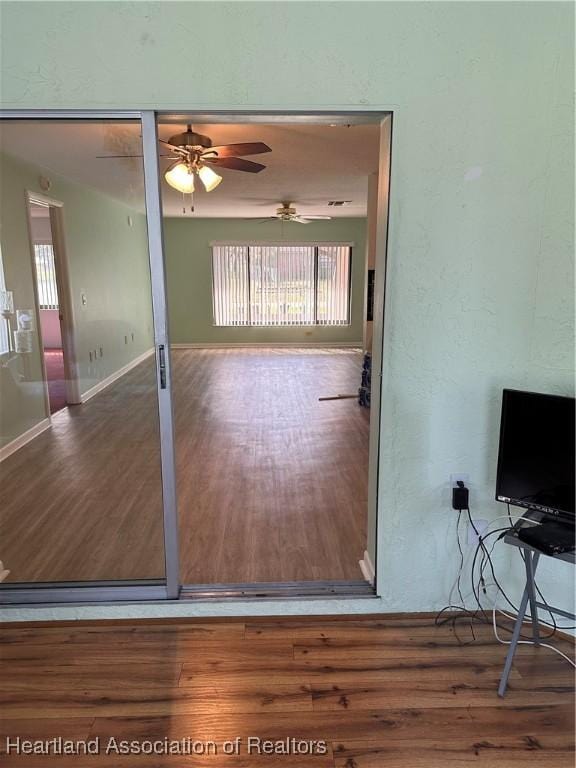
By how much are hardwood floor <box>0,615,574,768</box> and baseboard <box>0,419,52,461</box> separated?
1.86 meters

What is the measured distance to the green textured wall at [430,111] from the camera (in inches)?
68.0

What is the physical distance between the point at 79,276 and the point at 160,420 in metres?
3.25

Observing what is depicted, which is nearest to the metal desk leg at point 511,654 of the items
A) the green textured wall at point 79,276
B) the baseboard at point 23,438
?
the green textured wall at point 79,276

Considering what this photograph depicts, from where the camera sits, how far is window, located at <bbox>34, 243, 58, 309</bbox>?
13.3 ft

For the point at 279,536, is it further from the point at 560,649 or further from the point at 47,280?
the point at 47,280

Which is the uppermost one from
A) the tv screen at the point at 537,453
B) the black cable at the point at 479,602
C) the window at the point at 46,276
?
the window at the point at 46,276

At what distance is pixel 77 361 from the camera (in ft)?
13.9

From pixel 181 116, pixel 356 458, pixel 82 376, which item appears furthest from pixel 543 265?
pixel 82 376

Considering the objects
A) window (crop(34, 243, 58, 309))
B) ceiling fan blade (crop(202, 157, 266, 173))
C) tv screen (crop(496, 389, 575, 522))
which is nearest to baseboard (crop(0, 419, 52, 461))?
window (crop(34, 243, 58, 309))

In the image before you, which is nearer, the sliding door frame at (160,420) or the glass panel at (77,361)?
the sliding door frame at (160,420)

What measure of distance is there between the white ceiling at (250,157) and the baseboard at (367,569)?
1.93m

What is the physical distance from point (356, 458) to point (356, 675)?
7.23ft

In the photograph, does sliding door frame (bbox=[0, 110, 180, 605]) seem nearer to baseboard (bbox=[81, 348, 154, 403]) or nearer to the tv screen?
baseboard (bbox=[81, 348, 154, 403])

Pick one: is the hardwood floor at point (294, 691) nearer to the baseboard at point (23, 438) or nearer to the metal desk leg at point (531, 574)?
the metal desk leg at point (531, 574)
